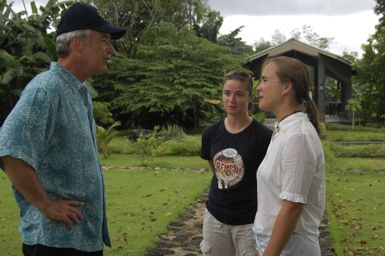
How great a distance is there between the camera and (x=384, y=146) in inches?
637

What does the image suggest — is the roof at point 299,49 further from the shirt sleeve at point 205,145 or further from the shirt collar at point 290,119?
the shirt collar at point 290,119

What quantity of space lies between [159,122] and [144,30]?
6.32 metres

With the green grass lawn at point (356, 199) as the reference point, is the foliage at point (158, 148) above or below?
above

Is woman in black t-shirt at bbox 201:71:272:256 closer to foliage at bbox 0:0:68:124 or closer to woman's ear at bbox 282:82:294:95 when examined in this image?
woman's ear at bbox 282:82:294:95

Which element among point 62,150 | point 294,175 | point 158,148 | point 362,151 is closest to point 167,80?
point 158,148

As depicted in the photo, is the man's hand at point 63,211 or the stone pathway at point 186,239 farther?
the stone pathway at point 186,239

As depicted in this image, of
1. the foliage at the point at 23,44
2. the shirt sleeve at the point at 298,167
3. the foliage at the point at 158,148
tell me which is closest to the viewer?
the shirt sleeve at the point at 298,167

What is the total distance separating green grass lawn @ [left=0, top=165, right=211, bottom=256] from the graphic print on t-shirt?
233cm

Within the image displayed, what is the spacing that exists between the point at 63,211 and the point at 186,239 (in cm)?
387

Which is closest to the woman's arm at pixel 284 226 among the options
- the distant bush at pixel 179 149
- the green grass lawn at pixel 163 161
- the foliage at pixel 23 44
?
the green grass lawn at pixel 163 161

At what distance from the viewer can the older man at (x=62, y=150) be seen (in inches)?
89.4

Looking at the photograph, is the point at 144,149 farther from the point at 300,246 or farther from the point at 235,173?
the point at 300,246

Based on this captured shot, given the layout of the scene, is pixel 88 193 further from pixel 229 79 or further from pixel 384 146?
pixel 384 146

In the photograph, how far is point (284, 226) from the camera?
2.22m
